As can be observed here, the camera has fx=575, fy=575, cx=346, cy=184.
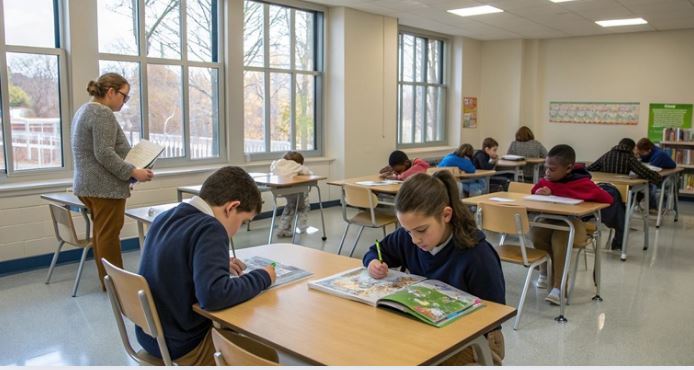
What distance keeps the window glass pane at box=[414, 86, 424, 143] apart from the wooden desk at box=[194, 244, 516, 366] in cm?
808

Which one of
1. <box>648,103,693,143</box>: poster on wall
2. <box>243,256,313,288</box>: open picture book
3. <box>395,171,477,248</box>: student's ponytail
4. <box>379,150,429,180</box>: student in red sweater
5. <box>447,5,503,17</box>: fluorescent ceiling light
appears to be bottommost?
<box>243,256,313,288</box>: open picture book

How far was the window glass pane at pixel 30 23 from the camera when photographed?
4832mm

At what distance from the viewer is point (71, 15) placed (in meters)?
5.05

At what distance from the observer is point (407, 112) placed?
9.61 meters

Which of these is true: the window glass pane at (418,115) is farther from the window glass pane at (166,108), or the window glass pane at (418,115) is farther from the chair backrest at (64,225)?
the chair backrest at (64,225)

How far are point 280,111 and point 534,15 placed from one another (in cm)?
374

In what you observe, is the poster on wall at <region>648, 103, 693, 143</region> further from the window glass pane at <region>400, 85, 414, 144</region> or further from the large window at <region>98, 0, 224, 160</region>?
the large window at <region>98, 0, 224, 160</region>

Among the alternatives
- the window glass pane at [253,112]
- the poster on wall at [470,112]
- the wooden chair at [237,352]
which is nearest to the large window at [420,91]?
the poster on wall at [470,112]

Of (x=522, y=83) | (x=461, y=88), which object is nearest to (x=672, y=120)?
(x=522, y=83)

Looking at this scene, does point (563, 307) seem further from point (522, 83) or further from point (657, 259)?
point (522, 83)

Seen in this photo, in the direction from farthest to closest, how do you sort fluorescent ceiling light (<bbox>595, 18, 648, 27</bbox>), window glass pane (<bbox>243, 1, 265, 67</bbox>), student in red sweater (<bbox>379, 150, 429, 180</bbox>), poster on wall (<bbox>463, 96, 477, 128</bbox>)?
poster on wall (<bbox>463, 96, 477, 128</bbox>) → fluorescent ceiling light (<bbox>595, 18, 648, 27</bbox>) → window glass pane (<bbox>243, 1, 265, 67</bbox>) → student in red sweater (<bbox>379, 150, 429, 180</bbox>)

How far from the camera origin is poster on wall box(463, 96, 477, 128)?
1049cm

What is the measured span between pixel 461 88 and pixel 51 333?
828cm

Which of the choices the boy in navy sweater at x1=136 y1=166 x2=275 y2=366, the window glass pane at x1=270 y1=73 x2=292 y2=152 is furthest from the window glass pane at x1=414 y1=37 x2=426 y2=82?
the boy in navy sweater at x1=136 y1=166 x2=275 y2=366
